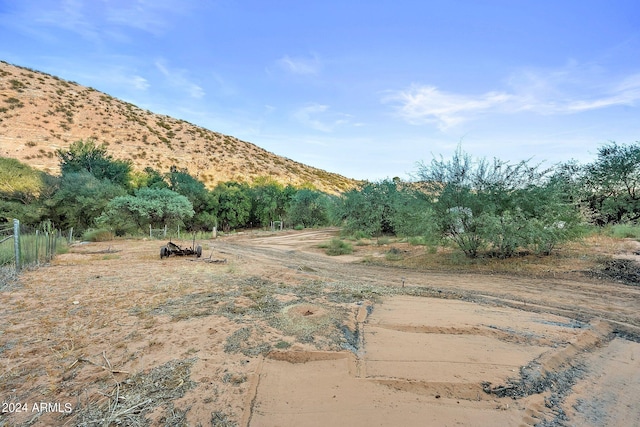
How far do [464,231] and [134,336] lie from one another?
11.8m

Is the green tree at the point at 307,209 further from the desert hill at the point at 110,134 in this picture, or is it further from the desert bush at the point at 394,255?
the desert bush at the point at 394,255

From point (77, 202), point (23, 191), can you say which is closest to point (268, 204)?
point (77, 202)

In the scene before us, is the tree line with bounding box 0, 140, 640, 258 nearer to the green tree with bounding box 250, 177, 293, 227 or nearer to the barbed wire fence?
the green tree with bounding box 250, 177, 293, 227

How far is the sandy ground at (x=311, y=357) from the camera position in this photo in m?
3.22

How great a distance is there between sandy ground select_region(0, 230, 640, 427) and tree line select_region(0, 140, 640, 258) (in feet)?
15.3

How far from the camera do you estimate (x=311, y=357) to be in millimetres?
4301

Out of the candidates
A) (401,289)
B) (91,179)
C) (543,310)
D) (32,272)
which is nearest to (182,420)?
(401,289)

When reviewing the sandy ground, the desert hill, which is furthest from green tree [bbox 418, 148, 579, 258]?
the desert hill

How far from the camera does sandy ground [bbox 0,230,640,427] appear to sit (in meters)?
3.22

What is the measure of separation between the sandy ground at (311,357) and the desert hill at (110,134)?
35.7m

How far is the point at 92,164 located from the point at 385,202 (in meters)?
Answer: 27.8

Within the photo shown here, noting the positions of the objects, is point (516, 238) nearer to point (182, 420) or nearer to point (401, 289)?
point (401, 289)

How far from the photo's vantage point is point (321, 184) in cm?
5934

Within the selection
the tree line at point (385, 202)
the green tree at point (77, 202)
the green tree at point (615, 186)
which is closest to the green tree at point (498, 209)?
the tree line at point (385, 202)
